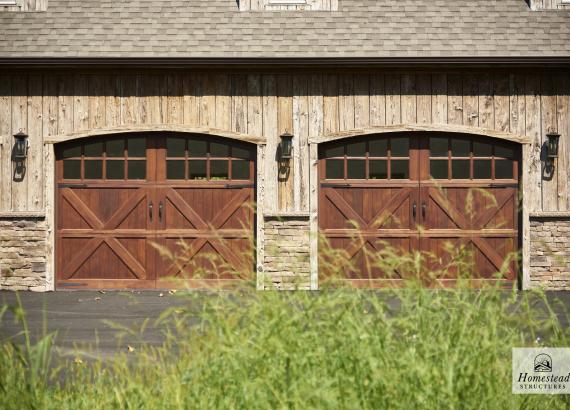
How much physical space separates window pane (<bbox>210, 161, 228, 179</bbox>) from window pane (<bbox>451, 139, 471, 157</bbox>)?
364 cm

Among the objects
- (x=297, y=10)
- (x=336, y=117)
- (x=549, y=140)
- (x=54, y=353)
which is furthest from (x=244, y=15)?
(x=54, y=353)

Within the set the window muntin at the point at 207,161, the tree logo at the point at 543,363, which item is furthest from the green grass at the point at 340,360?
the window muntin at the point at 207,161

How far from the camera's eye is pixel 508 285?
1283 cm

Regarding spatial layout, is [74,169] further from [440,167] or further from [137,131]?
[440,167]

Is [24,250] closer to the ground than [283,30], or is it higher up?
closer to the ground

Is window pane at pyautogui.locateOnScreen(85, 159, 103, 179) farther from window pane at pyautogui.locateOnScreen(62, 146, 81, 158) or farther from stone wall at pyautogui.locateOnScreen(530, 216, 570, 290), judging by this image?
stone wall at pyautogui.locateOnScreen(530, 216, 570, 290)

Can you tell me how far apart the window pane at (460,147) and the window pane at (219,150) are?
3607mm

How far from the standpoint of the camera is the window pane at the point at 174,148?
500 inches

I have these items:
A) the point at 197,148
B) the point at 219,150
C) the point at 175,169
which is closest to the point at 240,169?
the point at 219,150

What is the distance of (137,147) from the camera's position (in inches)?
500

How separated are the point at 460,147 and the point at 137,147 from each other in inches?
204

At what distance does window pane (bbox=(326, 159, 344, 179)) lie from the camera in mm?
12609

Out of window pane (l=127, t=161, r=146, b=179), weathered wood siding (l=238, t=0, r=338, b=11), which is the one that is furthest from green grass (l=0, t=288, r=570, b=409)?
weathered wood siding (l=238, t=0, r=338, b=11)

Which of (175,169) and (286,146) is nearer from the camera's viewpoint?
(286,146)
